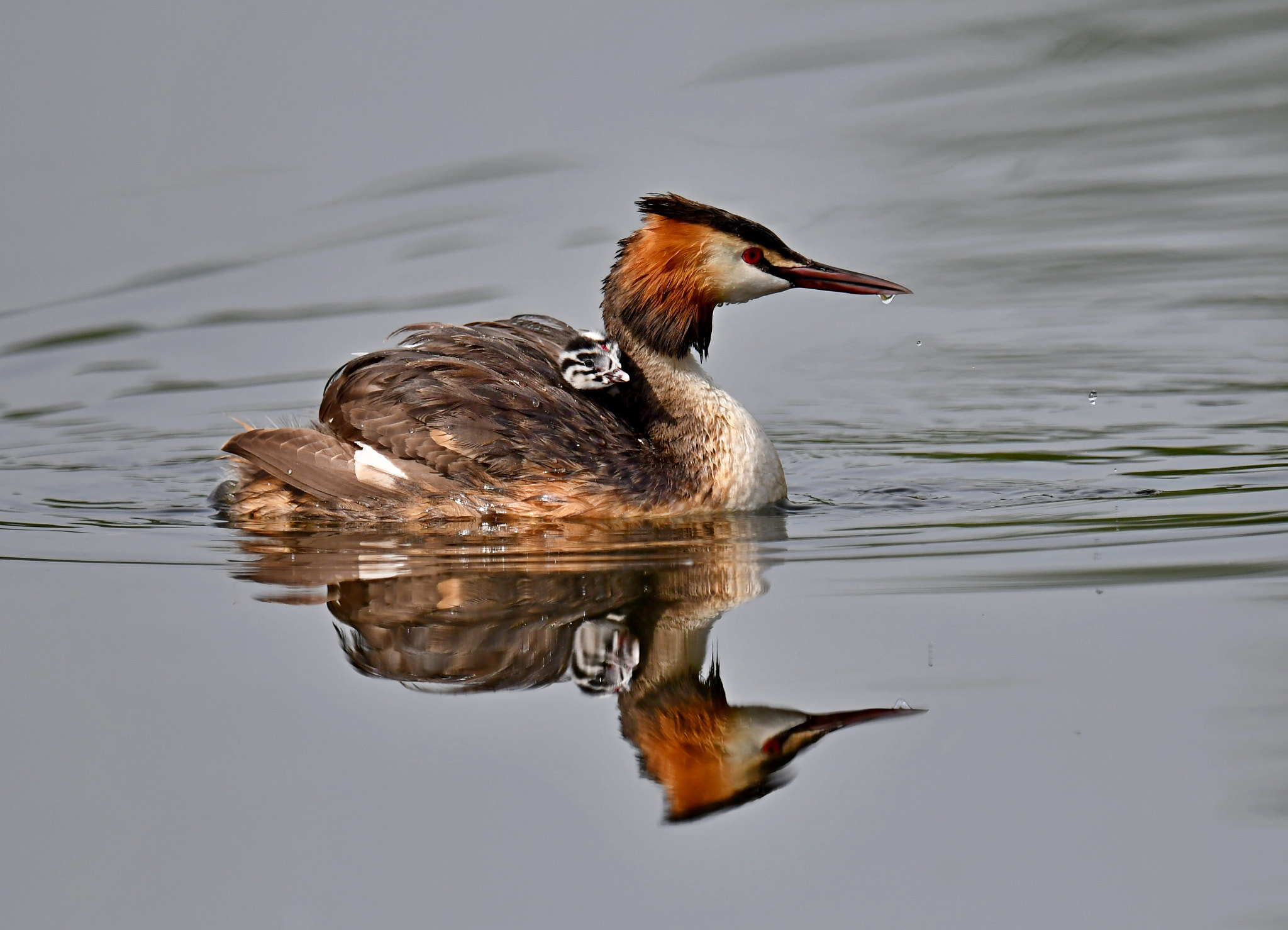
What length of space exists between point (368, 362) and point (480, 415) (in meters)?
0.63

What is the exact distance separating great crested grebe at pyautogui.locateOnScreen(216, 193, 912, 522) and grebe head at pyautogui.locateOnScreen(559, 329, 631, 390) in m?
0.04

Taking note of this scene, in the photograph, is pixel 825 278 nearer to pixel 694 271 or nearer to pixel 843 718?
pixel 694 271

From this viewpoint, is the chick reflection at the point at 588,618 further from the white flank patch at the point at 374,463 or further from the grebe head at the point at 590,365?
the grebe head at the point at 590,365

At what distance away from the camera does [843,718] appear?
15.5 feet

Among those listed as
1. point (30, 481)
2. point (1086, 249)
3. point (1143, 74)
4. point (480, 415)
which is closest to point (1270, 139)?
point (1143, 74)

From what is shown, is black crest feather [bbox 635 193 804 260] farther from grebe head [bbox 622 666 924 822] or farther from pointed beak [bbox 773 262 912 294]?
grebe head [bbox 622 666 924 822]

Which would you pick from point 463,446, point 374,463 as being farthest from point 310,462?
point 463,446

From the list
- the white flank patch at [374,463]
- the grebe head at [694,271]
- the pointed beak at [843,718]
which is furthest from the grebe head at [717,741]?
the grebe head at [694,271]

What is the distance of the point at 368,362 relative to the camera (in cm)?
745

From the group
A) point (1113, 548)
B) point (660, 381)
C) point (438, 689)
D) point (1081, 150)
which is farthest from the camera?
point (1081, 150)

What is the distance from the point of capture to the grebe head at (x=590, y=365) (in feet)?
24.1

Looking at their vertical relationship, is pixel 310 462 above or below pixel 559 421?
below

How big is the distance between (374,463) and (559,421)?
770mm

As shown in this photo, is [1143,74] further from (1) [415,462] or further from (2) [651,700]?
(2) [651,700]
